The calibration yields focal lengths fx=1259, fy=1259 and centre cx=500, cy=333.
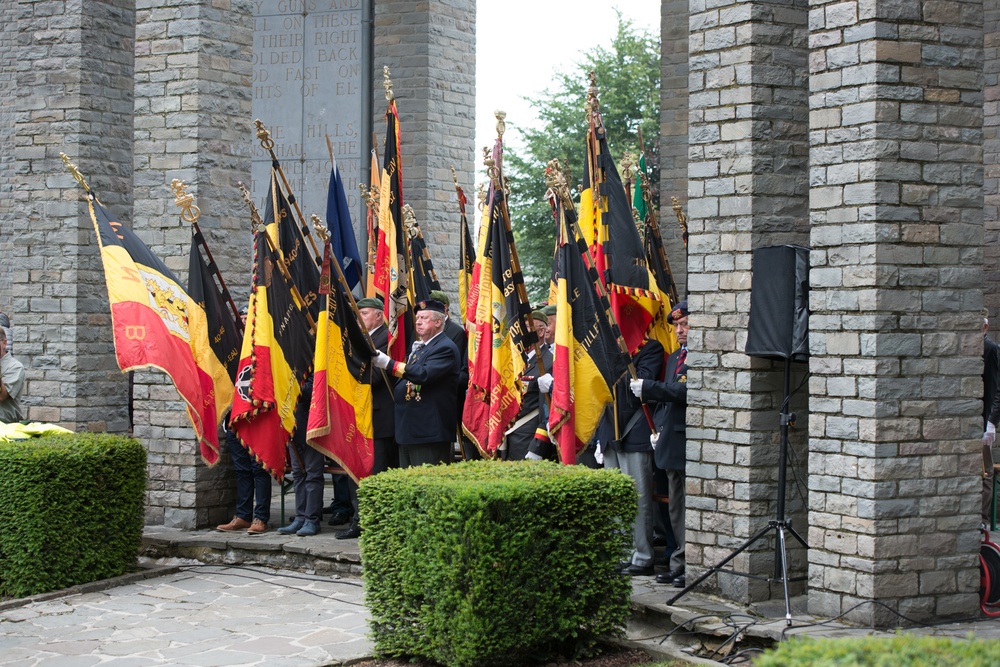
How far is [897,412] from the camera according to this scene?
7.16 metres

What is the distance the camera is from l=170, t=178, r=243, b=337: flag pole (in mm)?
10883

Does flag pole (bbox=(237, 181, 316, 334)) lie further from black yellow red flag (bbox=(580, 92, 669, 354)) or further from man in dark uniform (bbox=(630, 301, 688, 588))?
man in dark uniform (bbox=(630, 301, 688, 588))

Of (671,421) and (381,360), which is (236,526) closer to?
(381,360)

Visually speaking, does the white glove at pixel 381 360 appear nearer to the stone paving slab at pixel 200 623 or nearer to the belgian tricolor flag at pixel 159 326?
Result: the belgian tricolor flag at pixel 159 326

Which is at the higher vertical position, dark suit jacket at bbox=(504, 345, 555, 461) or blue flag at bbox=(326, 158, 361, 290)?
blue flag at bbox=(326, 158, 361, 290)

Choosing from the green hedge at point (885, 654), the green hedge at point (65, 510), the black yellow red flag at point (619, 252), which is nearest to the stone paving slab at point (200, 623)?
the green hedge at point (65, 510)

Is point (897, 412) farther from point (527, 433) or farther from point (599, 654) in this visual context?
point (527, 433)

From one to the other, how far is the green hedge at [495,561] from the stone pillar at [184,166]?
434 centimetres

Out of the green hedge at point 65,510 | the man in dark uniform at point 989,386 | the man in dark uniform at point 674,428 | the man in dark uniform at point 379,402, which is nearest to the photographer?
the man in dark uniform at point 674,428

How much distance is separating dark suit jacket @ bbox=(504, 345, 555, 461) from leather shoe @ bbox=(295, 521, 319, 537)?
6.44 ft

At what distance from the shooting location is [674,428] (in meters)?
8.61

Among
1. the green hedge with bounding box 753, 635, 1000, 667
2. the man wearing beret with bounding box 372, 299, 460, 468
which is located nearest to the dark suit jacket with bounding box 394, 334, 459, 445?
the man wearing beret with bounding box 372, 299, 460, 468

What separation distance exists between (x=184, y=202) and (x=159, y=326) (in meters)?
1.25

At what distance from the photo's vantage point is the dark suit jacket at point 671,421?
8.55 meters
